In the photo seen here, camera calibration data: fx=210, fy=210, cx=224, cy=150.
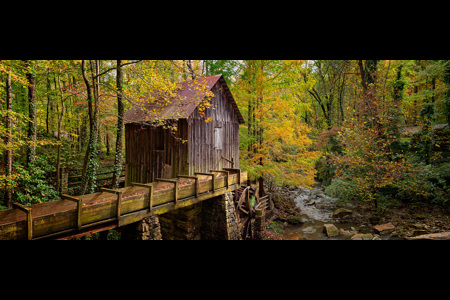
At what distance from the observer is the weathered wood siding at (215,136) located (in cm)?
923

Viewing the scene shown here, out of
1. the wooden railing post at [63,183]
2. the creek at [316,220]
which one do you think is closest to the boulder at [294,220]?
the creek at [316,220]

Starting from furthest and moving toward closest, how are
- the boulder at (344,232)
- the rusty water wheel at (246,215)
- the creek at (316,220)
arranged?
the creek at (316,220) < the boulder at (344,232) < the rusty water wheel at (246,215)

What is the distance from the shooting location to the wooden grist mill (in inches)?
159

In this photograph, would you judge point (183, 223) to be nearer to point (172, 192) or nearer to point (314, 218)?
point (172, 192)

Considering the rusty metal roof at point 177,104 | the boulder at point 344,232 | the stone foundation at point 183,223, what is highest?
the rusty metal roof at point 177,104

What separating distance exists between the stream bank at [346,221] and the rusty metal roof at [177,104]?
662 cm

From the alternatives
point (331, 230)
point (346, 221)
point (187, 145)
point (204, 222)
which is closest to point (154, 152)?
point (187, 145)

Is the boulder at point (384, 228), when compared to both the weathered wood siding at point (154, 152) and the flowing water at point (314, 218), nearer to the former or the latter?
the flowing water at point (314, 218)

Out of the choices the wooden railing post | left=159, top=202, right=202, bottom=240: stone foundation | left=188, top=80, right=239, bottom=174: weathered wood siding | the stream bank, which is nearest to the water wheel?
the stream bank

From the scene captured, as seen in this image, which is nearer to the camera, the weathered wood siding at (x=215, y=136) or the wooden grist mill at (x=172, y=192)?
the wooden grist mill at (x=172, y=192)

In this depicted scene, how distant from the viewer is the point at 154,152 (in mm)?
9945
